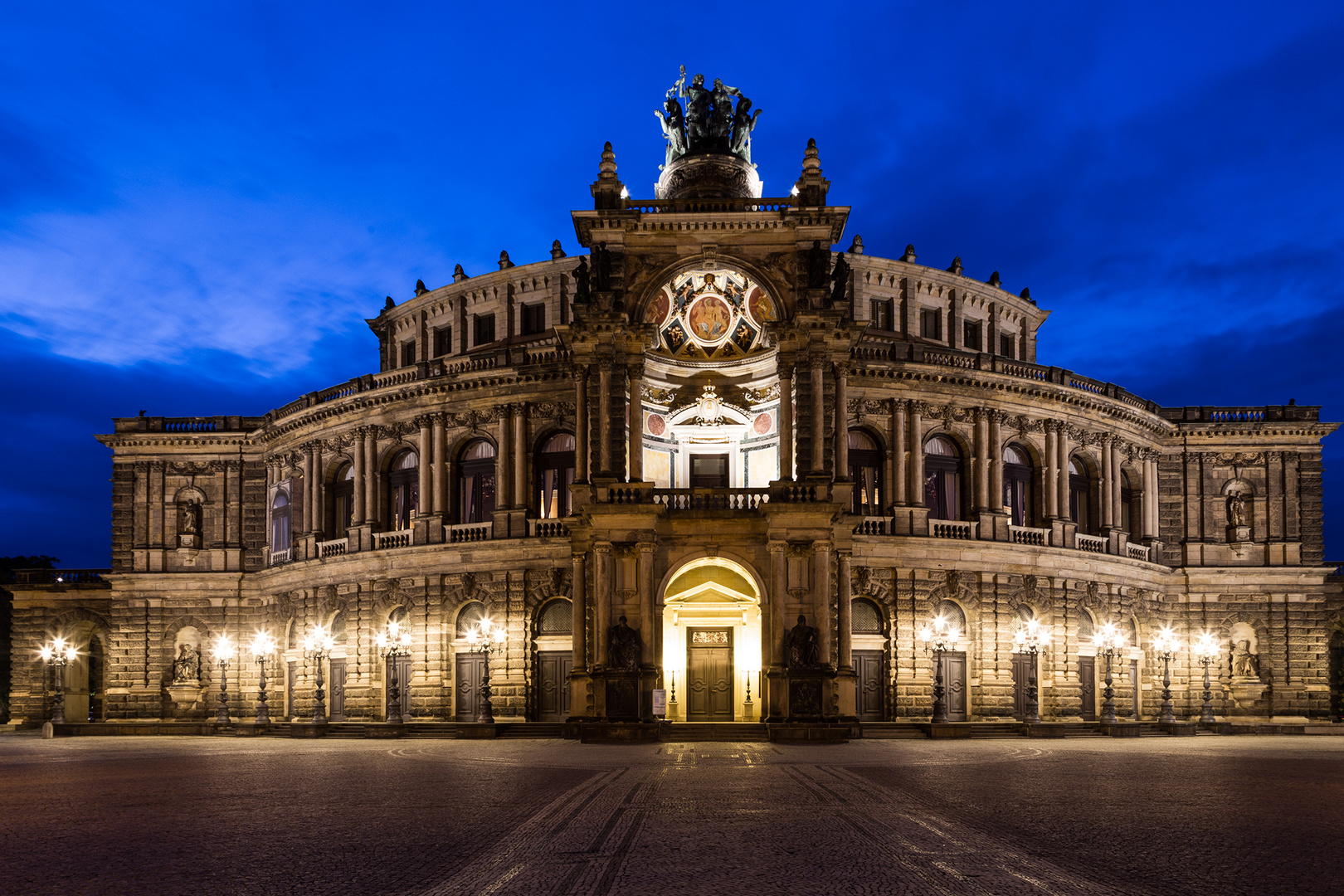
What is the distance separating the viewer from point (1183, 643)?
59.0 meters

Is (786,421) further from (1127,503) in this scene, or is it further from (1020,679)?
(1127,503)

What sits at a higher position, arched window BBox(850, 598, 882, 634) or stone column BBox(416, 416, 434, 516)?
stone column BBox(416, 416, 434, 516)

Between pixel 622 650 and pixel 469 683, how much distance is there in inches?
581

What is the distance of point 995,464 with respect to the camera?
2084 inches

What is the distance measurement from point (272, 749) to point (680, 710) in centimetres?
1673

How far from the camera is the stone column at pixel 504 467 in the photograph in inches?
2064

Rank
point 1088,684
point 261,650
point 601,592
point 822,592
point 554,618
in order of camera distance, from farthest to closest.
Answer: point 1088,684, point 261,650, point 554,618, point 601,592, point 822,592

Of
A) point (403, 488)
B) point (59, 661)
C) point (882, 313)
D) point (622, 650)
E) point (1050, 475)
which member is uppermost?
point (882, 313)

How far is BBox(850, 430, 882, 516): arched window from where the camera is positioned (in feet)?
171

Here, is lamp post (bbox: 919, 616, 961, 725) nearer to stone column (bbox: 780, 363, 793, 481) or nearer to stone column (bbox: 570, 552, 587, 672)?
stone column (bbox: 780, 363, 793, 481)

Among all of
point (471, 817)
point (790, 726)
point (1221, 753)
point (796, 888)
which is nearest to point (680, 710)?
point (790, 726)

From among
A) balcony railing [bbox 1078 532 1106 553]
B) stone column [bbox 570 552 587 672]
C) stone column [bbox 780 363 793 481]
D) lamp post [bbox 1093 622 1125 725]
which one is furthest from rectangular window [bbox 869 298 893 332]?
stone column [bbox 570 552 587 672]

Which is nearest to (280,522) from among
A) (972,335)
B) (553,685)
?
(553,685)

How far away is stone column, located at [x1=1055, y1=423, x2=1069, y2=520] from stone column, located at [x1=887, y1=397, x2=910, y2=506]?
25.9 feet
